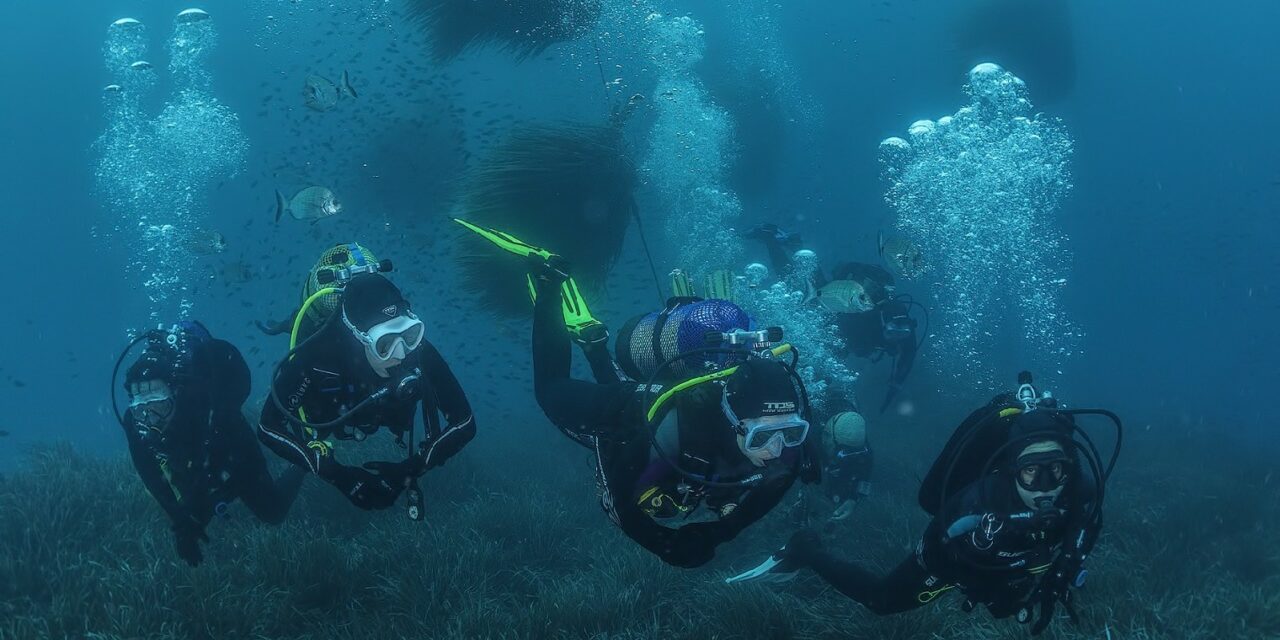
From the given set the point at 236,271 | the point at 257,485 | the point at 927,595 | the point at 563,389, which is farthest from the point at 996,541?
the point at 236,271

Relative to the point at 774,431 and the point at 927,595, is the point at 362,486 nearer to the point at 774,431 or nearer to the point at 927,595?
the point at 774,431

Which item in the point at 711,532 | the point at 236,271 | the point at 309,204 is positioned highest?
the point at 711,532

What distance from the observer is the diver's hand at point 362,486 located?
4086 mm

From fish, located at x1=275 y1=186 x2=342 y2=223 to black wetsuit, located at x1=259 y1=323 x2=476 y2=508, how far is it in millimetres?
4455

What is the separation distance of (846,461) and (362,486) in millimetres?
5028

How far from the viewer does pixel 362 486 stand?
161 inches

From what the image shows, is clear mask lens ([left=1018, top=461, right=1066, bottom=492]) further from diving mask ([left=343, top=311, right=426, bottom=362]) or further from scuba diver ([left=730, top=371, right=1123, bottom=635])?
diving mask ([left=343, top=311, right=426, bottom=362])

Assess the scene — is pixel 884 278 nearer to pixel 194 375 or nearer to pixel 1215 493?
pixel 1215 493

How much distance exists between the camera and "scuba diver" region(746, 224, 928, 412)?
312 inches

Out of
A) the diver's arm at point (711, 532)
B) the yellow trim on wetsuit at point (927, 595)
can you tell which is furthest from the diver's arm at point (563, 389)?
the yellow trim on wetsuit at point (927, 595)

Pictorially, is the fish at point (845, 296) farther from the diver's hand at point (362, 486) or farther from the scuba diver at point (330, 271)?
the diver's hand at point (362, 486)

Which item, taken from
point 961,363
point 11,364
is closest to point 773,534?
point 961,363

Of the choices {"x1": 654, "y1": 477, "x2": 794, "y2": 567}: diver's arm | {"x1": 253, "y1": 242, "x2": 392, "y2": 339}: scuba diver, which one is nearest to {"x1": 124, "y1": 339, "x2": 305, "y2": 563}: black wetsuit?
{"x1": 253, "y1": 242, "x2": 392, "y2": 339}: scuba diver

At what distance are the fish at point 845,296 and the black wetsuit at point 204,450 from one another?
20.4 feet
